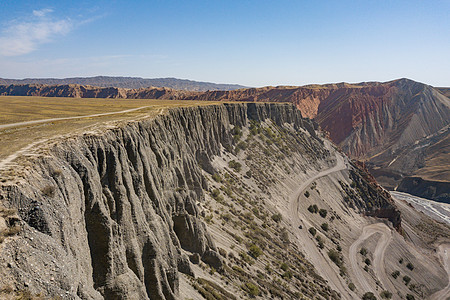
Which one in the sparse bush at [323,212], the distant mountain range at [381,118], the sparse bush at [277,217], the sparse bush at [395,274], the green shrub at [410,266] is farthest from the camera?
the distant mountain range at [381,118]

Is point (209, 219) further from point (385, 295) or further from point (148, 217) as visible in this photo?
point (385, 295)

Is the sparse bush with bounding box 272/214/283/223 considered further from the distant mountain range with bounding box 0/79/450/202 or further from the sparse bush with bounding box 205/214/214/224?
the distant mountain range with bounding box 0/79/450/202

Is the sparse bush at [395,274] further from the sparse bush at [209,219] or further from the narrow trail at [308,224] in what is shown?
the sparse bush at [209,219]

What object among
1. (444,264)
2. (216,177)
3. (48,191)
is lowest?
(444,264)

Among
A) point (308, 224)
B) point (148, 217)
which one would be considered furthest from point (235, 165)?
point (148, 217)

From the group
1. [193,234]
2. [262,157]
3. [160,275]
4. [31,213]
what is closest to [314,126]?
[262,157]

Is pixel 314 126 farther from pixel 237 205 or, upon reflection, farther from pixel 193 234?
pixel 193 234

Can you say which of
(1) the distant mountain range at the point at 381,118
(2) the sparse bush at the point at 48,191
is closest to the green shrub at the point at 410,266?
(2) the sparse bush at the point at 48,191
